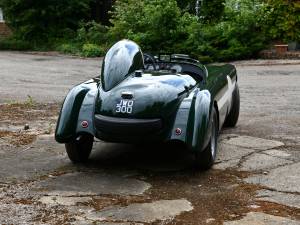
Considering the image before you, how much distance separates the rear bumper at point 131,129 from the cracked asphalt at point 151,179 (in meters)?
0.40

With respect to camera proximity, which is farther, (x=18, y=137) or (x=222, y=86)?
(x=18, y=137)

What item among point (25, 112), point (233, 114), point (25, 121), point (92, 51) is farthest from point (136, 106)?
point (92, 51)

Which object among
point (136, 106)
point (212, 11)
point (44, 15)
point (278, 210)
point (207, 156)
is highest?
point (212, 11)

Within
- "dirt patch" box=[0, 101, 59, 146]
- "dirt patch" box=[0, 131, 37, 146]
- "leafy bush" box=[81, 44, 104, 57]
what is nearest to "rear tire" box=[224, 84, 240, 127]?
"dirt patch" box=[0, 101, 59, 146]

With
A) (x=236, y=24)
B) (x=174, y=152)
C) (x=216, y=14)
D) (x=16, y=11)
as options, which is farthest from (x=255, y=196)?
(x=16, y=11)

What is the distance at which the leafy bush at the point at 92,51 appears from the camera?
21.5 metres

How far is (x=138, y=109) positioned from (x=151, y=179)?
0.69 metres

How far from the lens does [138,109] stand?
5691 millimetres

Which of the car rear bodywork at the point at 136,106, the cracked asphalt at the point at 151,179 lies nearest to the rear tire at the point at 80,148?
the cracked asphalt at the point at 151,179

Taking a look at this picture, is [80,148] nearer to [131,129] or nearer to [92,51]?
[131,129]

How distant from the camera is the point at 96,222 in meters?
4.54

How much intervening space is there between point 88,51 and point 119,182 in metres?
16.3

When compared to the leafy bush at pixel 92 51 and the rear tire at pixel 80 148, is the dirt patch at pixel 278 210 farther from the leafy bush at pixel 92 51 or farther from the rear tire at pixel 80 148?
the leafy bush at pixel 92 51

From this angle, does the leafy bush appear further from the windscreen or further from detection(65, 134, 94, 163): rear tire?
detection(65, 134, 94, 163): rear tire
